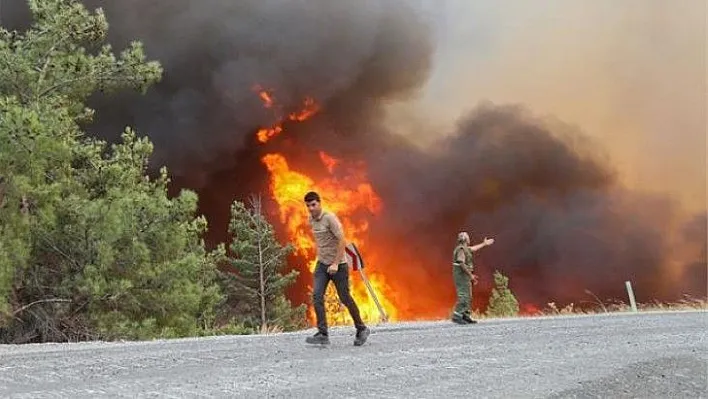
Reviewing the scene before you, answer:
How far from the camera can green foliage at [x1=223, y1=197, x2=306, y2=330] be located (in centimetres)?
3997

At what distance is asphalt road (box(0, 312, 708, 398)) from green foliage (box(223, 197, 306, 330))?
97.1 feet

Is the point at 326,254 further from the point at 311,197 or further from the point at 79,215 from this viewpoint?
the point at 79,215

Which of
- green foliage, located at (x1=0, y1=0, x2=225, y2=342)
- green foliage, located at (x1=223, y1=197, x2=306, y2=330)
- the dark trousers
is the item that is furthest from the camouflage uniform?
green foliage, located at (x1=223, y1=197, x2=306, y2=330)

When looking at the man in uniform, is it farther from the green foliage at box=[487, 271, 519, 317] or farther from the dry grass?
the green foliage at box=[487, 271, 519, 317]

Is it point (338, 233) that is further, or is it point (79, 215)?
point (79, 215)

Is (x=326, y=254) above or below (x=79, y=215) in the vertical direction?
below

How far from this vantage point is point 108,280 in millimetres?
17703

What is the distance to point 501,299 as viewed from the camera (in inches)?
1551

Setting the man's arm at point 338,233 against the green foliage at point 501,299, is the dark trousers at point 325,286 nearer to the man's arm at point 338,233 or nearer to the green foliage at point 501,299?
the man's arm at point 338,233

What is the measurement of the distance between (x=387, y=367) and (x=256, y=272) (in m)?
33.7

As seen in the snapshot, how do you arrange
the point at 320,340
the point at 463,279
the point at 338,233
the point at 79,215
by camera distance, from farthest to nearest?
the point at 79,215 < the point at 463,279 < the point at 320,340 < the point at 338,233

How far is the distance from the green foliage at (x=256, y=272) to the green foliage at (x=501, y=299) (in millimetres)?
10867

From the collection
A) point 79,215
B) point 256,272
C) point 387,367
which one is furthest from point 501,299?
point 387,367

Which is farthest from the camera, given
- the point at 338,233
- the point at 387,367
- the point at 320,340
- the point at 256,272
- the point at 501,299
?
the point at 256,272
